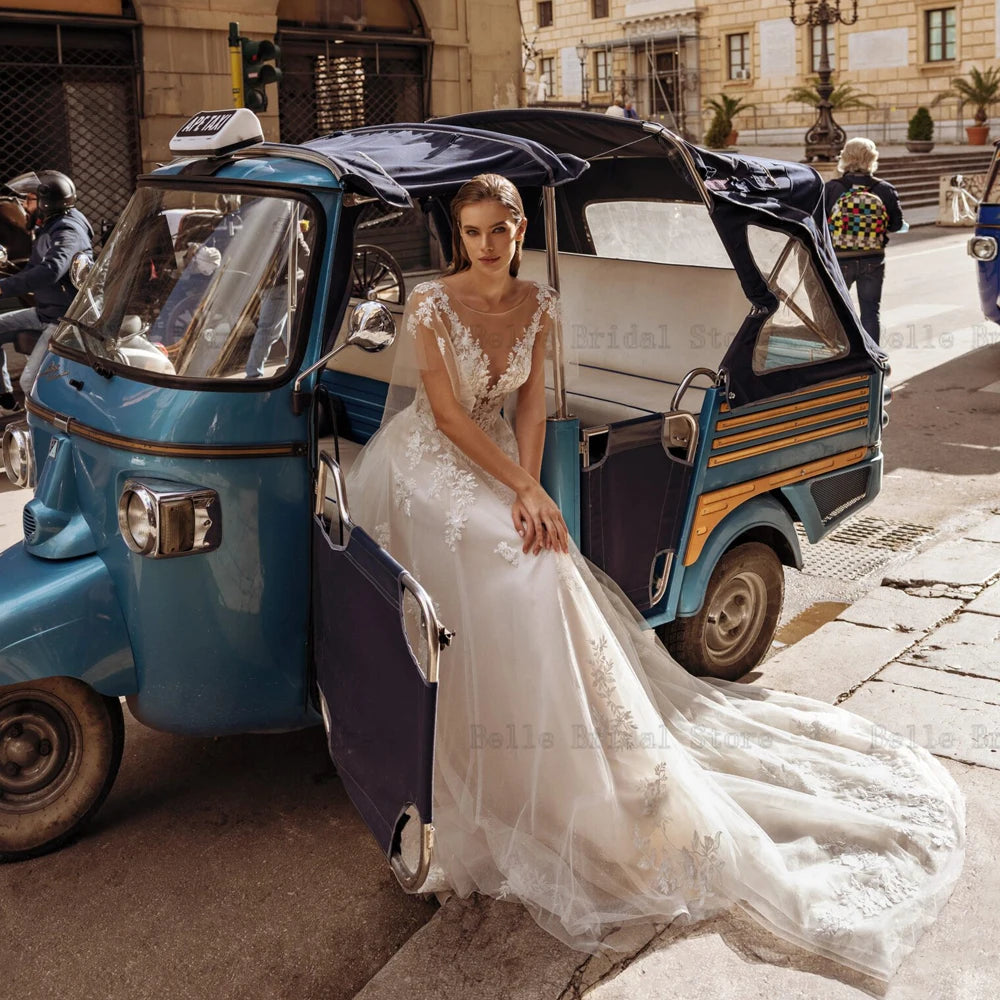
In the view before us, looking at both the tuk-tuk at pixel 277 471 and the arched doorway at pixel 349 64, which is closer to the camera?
the tuk-tuk at pixel 277 471

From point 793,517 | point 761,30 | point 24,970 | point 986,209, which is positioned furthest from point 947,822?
point 761,30

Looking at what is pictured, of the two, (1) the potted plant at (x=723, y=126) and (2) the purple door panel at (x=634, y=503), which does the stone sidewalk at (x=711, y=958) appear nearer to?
(2) the purple door panel at (x=634, y=503)

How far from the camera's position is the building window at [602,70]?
5050 cm

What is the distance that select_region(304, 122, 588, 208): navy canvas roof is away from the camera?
3.79m

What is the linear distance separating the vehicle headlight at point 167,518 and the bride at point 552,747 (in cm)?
50

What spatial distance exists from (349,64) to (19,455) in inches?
617

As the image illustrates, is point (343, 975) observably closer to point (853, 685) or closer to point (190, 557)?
point (190, 557)

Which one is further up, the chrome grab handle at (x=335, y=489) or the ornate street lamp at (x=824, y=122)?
the ornate street lamp at (x=824, y=122)

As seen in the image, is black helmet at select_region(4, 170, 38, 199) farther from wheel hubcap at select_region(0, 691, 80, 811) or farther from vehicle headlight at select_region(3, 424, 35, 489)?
wheel hubcap at select_region(0, 691, 80, 811)

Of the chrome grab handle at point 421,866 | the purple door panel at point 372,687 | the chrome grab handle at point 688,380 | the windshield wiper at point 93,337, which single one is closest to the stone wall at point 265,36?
the windshield wiper at point 93,337

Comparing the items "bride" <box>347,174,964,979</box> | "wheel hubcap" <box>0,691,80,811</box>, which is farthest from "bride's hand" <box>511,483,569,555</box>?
"wheel hubcap" <box>0,691,80,811</box>

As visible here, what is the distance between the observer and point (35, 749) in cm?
378

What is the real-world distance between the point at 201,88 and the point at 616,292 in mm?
12605

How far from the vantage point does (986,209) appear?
1200 cm
